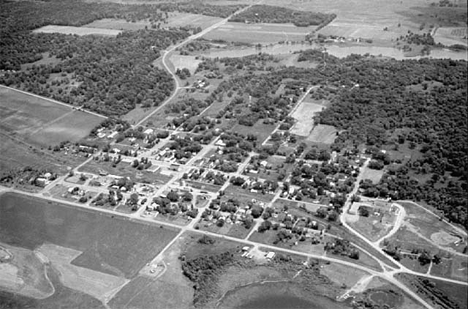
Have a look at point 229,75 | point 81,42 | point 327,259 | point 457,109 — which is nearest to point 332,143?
point 457,109

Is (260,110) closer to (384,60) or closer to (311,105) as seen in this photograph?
(311,105)

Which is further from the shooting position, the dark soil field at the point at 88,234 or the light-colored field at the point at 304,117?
the light-colored field at the point at 304,117

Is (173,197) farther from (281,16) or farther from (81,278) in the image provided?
(281,16)

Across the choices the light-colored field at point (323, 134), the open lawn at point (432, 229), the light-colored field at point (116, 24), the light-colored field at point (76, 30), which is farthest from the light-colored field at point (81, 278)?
the light-colored field at point (116, 24)

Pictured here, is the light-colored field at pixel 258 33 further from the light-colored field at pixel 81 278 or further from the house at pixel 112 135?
the light-colored field at pixel 81 278

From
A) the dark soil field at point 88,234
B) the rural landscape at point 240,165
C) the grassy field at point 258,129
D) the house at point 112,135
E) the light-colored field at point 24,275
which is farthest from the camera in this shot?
the house at point 112,135

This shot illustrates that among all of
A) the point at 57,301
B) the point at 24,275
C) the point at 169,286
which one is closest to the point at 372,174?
the point at 169,286

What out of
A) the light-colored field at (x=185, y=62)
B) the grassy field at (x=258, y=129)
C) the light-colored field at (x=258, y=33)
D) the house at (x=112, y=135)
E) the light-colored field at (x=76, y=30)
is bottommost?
the grassy field at (x=258, y=129)
